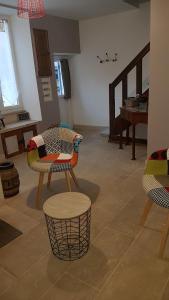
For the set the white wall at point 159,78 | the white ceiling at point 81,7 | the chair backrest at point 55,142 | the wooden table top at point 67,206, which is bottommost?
the wooden table top at point 67,206

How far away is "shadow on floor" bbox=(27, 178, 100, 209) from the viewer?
251cm

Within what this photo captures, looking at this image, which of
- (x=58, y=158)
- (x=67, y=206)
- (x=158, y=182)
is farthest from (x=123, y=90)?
(x=67, y=206)

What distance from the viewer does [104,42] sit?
4.75 metres

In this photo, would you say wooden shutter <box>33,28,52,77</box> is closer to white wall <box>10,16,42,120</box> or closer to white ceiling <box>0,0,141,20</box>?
white wall <box>10,16,42,120</box>

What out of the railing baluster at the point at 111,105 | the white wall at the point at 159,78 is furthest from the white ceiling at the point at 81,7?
the white wall at the point at 159,78

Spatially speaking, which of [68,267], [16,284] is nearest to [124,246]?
[68,267]

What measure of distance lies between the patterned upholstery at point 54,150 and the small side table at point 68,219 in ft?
1.75

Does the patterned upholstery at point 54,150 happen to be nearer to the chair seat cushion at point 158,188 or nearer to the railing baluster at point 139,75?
the chair seat cushion at point 158,188

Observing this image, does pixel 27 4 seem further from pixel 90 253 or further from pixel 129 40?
pixel 129 40

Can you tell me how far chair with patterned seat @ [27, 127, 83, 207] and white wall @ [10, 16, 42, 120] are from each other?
181 cm

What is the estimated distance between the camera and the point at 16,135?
3.93 m

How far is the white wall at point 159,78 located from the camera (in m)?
2.44

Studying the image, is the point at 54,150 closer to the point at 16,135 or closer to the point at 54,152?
the point at 54,152

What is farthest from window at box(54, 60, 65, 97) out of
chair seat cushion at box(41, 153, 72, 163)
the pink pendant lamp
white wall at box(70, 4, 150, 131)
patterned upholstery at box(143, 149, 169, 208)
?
patterned upholstery at box(143, 149, 169, 208)
